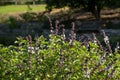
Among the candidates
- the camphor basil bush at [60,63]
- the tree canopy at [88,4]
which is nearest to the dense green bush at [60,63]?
the camphor basil bush at [60,63]

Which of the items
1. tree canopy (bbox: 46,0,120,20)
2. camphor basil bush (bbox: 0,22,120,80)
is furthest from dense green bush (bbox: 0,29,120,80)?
tree canopy (bbox: 46,0,120,20)

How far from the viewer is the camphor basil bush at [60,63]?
5.21 metres

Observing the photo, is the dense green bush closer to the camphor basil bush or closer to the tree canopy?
the camphor basil bush

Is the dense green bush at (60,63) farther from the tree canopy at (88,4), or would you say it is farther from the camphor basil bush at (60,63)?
the tree canopy at (88,4)

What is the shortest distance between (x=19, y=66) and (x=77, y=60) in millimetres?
719

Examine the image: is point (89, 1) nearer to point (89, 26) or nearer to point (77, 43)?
point (89, 26)

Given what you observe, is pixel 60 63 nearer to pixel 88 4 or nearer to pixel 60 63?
pixel 60 63

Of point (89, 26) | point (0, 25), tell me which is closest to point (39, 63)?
point (89, 26)

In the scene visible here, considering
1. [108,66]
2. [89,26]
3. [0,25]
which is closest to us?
[108,66]

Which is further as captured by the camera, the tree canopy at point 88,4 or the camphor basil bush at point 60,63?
the tree canopy at point 88,4

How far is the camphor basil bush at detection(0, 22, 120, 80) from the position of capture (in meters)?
5.21

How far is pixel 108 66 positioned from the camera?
5.20 metres

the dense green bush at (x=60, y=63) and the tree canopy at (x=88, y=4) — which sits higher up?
the dense green bush at (x=60, y=63)

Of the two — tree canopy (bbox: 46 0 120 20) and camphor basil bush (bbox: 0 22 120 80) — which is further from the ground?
camphor basil bush (bbox: 0 22 120 80)
